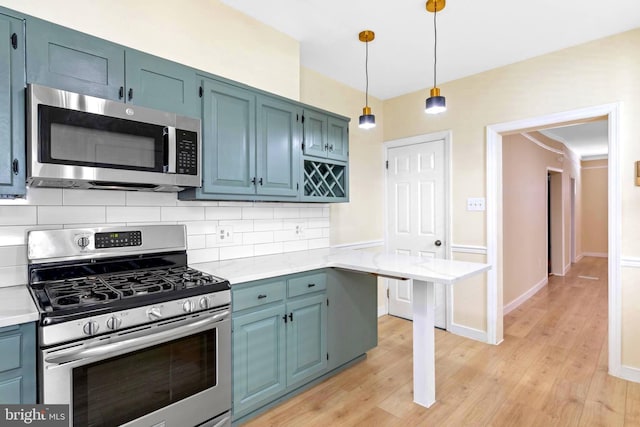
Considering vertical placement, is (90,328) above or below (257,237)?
below

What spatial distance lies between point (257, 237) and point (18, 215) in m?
1.44

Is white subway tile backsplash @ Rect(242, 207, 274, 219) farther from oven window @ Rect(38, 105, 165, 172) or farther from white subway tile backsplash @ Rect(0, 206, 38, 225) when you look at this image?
white subway tile backsplash @ Rect(0, 206, 38, 225)

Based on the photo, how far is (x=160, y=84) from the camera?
6.25ft

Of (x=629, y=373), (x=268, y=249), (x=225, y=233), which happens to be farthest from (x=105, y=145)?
(x=629, y=373)

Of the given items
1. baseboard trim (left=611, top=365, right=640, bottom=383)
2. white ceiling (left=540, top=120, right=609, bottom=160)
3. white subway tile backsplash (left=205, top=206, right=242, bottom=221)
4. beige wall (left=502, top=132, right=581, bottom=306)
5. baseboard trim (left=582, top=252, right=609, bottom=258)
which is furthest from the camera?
baseboard trim (left=582, top=252, right=609, bottom=258)

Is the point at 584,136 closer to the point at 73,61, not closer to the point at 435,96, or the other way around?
the point at 435,96

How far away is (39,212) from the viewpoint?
1.72 metres

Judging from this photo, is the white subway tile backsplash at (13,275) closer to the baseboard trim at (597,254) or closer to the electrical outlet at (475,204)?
the electrical outlet at (475,204)

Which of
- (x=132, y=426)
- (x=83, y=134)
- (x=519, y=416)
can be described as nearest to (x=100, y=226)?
(x=83, y=134)

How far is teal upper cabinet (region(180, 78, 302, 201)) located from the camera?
211 centimetres

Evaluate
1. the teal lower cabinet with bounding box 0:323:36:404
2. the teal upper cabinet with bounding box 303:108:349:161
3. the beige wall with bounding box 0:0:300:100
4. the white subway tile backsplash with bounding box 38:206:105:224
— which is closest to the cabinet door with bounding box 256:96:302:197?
the teal upper cabinet with bounding box 303:108:349:161

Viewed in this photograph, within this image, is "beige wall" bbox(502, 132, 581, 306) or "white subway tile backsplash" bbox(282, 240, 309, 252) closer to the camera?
"white subway tile backsplash" bbox(282, 240, 309, 252)

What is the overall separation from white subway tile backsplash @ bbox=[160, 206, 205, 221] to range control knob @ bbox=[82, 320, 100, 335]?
92cm

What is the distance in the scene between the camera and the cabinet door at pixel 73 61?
152cm
